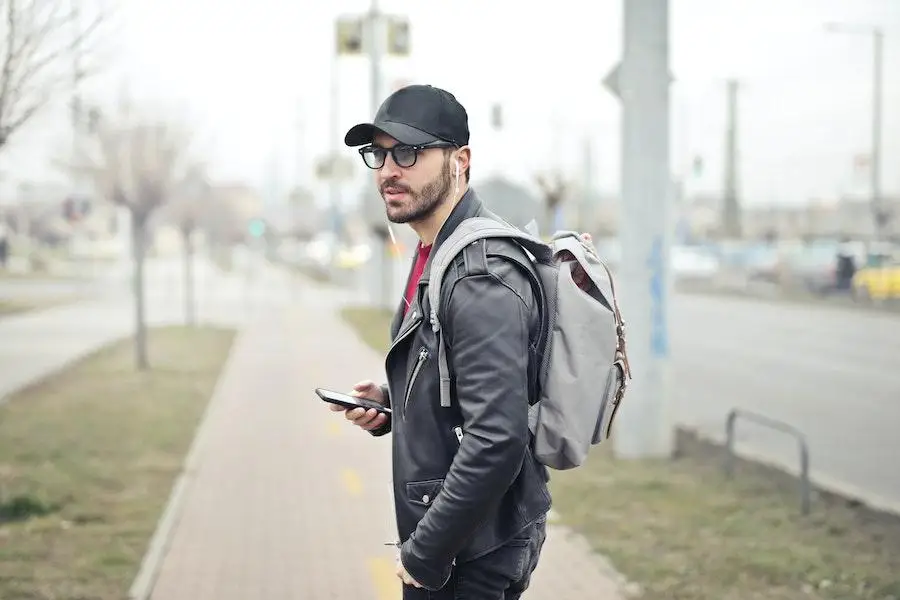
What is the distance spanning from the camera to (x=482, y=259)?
2.63 metres

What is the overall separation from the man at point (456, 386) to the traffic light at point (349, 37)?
1826 centimetres

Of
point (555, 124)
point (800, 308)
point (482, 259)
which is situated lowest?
point (800, 308)

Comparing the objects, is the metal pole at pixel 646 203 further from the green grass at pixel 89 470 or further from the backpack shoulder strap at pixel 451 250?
the backpack shoulder strap at pixel 451 250

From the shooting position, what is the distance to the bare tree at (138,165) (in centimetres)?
1709

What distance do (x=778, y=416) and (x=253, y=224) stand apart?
29.7 meters

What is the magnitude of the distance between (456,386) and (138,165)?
16369 millimetres

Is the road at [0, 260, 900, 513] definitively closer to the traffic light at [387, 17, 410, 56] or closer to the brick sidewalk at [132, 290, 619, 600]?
the brick sidewalk at [132, 290, 619, 600]

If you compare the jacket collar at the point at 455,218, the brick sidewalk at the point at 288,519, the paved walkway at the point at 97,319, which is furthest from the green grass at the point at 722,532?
the paved walkway at the point at 97,319

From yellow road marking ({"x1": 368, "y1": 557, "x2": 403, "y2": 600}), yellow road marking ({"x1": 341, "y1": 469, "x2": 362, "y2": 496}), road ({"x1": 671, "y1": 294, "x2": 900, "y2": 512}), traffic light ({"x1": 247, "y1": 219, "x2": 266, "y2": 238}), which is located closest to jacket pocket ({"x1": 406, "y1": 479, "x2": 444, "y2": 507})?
yellow road marking ({"x1": 368, "y1": 557, "x2": 403, "y2": 600})

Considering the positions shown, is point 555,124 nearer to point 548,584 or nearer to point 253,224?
point 253,224

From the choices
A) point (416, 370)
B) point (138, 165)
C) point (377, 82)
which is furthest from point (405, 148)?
point (377, 82)

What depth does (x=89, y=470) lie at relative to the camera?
356 inches

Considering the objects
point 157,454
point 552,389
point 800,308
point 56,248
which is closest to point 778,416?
point 157,454

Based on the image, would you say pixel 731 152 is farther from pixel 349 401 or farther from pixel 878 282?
pixel 349 401
